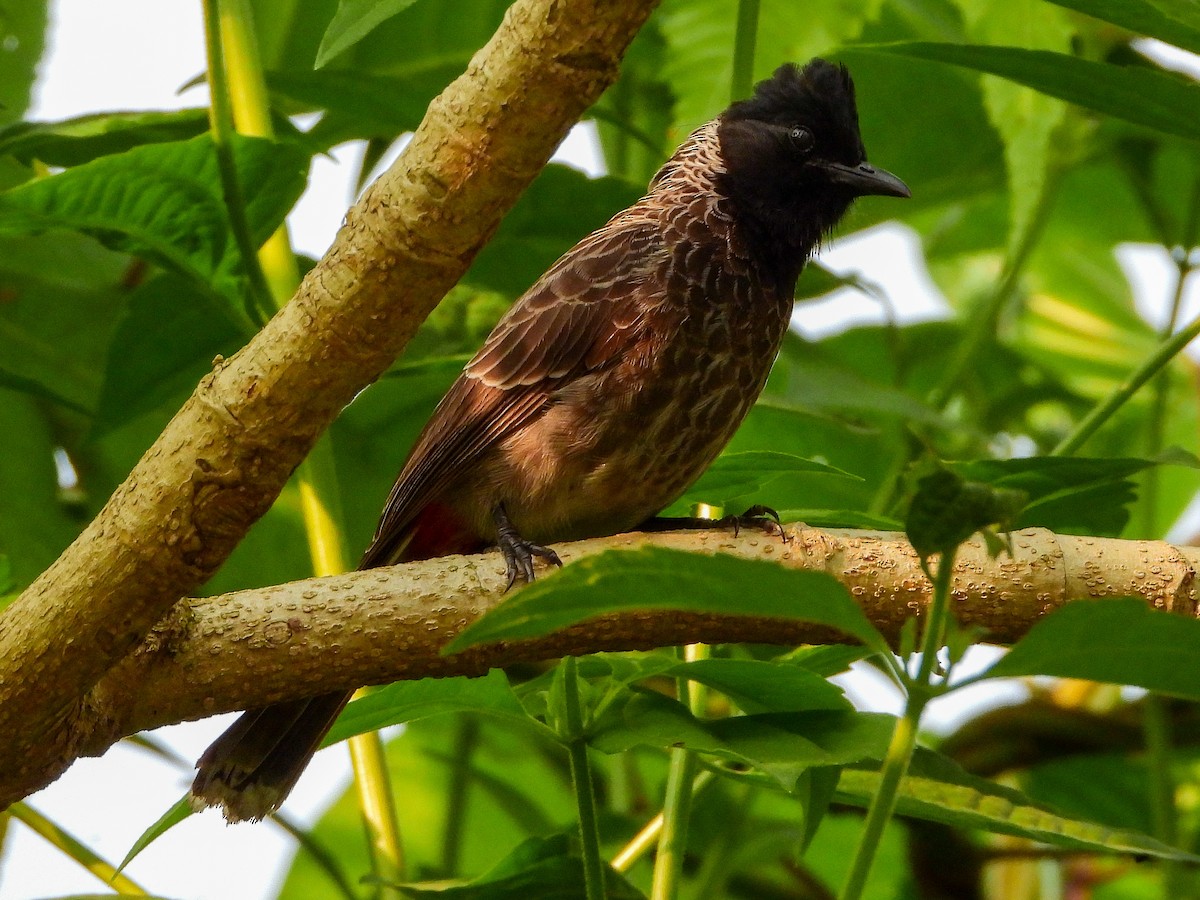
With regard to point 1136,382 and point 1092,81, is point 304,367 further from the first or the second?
point 1136,382

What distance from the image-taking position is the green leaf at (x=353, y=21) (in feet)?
4.77

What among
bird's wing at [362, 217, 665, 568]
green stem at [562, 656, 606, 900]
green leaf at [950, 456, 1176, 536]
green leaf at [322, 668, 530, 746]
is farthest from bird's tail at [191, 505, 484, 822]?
green leaf at [950, 456, 1176, 536]

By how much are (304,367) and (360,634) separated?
1.08 feet

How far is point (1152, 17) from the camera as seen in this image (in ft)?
5.25

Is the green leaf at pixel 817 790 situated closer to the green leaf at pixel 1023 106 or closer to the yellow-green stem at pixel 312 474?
the yellow-green stem at pixel 312 474

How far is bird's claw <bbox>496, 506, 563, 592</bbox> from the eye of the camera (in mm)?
1892

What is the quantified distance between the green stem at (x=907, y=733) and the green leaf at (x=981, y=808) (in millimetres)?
273

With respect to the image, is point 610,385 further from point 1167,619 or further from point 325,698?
point 1167,619

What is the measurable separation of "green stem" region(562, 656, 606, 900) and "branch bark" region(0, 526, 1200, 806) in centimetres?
7

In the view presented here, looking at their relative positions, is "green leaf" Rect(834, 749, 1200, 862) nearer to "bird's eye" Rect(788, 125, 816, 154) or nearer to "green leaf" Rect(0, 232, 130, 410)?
"bird's eye" Rect(788, 125, 816, 154)

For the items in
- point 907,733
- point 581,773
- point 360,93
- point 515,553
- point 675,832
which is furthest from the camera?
point 360,93

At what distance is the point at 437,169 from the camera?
1382mm

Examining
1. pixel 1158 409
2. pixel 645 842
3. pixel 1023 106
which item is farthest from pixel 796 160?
pixel 645 842

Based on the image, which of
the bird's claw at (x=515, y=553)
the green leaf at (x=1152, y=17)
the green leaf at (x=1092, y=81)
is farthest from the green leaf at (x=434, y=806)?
the green leaf at (x=1152, y=17)
